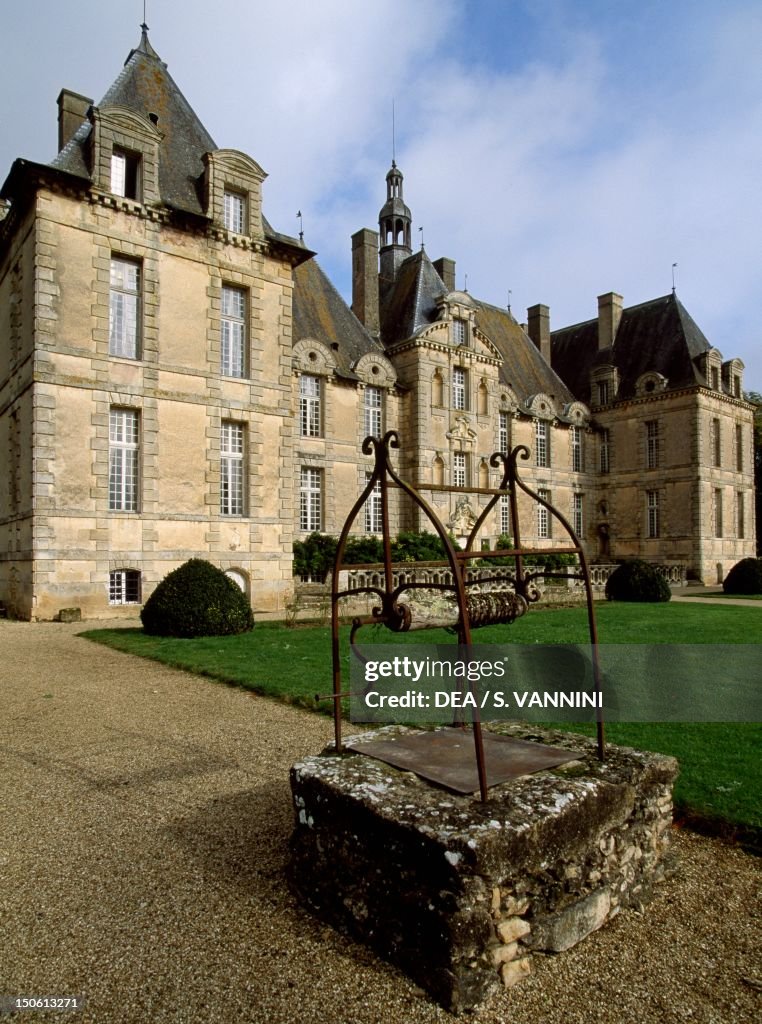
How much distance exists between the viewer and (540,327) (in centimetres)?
3281

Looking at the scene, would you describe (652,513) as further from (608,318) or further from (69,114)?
(69,114)

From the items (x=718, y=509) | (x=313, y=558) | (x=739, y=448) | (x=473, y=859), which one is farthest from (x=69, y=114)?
(x=739, y=448)

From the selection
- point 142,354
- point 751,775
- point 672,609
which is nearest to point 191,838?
point 751,775

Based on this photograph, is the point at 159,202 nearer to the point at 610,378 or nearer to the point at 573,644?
the point at 573,644

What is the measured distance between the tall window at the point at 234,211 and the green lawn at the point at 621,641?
31.0 feet

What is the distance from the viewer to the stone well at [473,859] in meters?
2.41

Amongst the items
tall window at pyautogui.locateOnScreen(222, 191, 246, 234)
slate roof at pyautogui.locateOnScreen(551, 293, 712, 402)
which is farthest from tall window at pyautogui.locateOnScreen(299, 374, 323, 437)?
slate roof at pyautogui.locateOnScreen(551, 293, 712, 402)

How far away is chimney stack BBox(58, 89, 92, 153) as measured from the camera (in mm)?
15938

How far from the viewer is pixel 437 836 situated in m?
2.46

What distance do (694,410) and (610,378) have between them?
4066 mm

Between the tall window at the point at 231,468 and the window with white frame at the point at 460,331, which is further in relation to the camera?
the window with white frame at the point at 460,331

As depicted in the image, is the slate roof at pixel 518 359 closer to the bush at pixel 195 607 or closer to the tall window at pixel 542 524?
the tall window at pixel 542 524

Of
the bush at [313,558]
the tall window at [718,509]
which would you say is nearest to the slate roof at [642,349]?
the tall window at [718,509]

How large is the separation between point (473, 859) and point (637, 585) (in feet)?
56.2
